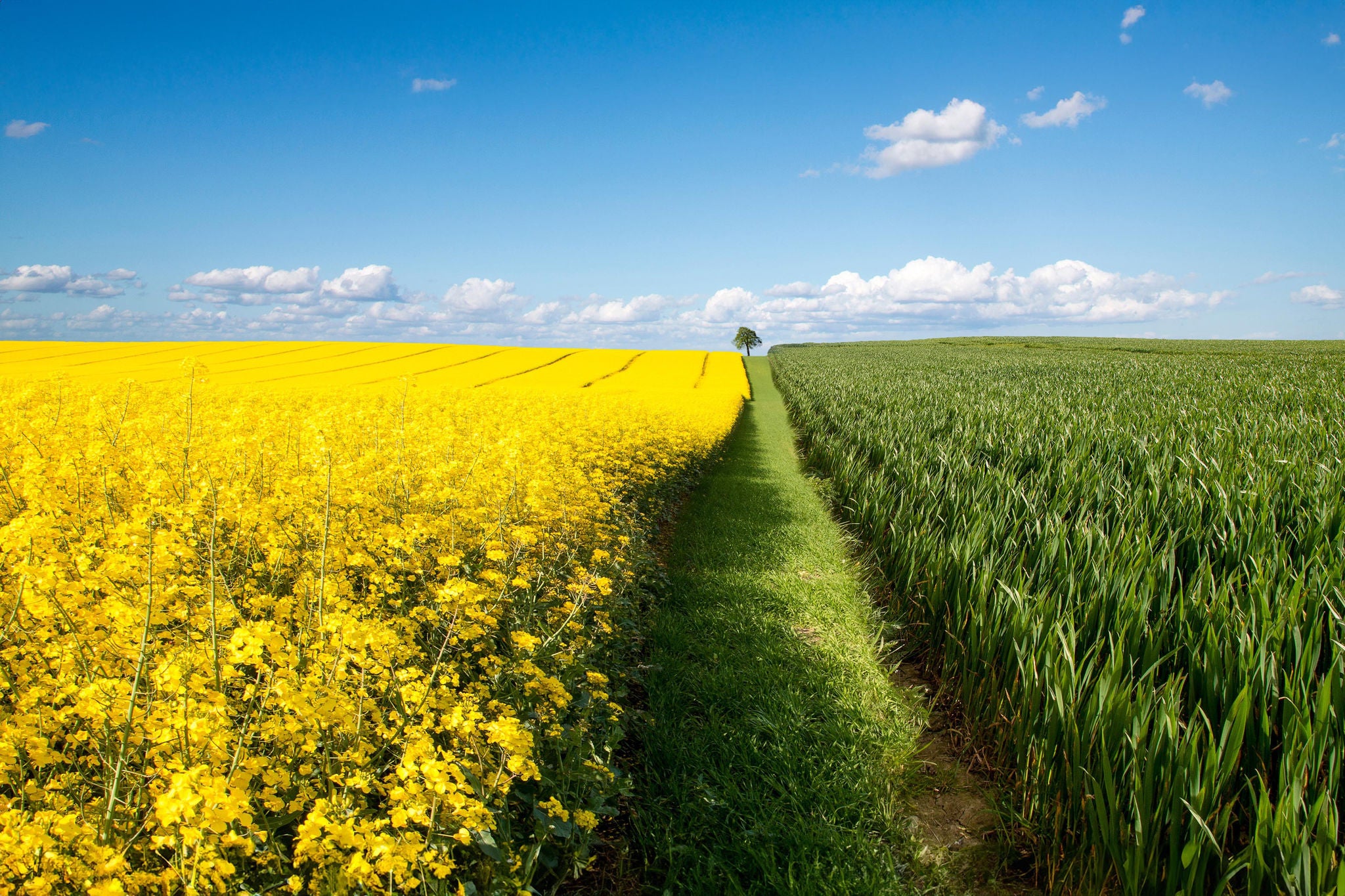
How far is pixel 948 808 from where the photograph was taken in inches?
134

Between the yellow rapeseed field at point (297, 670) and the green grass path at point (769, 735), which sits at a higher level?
the yellow rapeseed field at point (297, 670)

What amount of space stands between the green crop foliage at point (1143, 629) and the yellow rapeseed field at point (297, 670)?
2.00 m

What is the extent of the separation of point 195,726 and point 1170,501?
587 centimetres

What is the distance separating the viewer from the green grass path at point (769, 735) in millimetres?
2941

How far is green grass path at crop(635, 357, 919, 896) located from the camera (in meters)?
2.94

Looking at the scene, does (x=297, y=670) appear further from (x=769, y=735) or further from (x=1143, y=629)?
(x=1143, y=629)

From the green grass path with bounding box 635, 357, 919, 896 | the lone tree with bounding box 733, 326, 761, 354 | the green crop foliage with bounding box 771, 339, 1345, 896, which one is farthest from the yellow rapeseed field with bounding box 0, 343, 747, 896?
the lone tree with bounding box 733, 326, 761, 354

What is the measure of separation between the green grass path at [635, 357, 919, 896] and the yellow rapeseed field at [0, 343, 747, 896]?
1.48 feet

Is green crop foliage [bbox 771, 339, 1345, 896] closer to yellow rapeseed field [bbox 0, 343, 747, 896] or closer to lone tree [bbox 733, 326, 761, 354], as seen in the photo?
yellow rapeseed field [bbox 0, 343, 747, 896]

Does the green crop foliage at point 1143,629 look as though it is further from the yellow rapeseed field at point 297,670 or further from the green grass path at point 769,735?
the yellow rapeseed field at point 297,670

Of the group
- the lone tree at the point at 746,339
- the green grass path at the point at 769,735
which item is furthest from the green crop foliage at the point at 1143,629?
the lone tree at the point at 746,339

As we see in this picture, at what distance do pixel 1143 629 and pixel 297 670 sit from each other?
375 centimetres

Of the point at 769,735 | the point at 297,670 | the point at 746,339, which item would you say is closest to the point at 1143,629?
the point at 769,735

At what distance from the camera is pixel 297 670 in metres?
2.41
